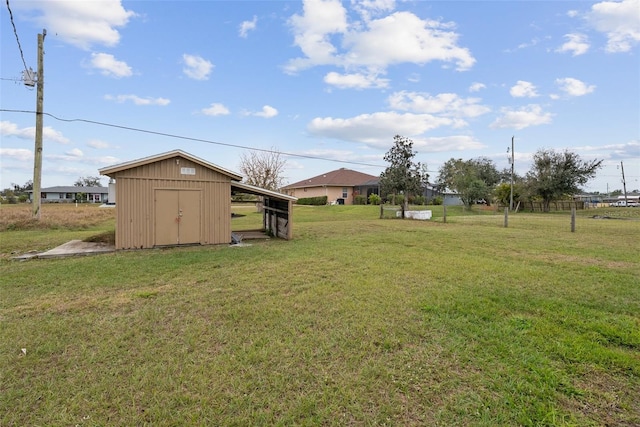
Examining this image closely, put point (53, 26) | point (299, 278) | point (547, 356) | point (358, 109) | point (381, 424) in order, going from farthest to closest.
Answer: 1. point (358, 109)
2. point (53, 26)
3. point (299, 278)
4. point (547, 356)
5. point (381, 424)

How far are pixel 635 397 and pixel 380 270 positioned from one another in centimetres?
400

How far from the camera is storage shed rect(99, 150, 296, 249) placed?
8.72m

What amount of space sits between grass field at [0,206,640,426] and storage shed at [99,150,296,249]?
275 centimetres

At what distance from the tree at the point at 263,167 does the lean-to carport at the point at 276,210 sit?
724 inches

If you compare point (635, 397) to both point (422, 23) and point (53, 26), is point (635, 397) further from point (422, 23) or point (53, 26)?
point (53, 26)

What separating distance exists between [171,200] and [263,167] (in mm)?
23612

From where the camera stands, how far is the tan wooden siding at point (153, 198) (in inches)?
343

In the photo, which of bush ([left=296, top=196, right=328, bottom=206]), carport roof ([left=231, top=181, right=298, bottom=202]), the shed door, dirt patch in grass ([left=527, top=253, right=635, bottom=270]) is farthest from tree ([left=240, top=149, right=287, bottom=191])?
dirt patch in grass ([left=527, top=253, right=635, bottom=270])

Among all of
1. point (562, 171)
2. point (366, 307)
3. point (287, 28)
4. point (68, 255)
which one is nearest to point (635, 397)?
point (366, 307)

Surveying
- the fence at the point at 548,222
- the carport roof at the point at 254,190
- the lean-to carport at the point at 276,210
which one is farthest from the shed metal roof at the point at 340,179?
the carport roof at the point at 254,190

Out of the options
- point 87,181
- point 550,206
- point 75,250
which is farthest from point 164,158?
point 87,181

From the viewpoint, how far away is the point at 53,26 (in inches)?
518

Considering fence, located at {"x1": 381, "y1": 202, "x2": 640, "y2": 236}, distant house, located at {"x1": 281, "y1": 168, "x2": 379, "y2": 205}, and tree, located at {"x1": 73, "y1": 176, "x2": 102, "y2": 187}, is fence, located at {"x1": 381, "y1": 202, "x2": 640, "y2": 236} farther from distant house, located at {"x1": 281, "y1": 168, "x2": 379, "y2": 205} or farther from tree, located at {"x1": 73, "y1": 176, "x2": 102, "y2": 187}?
tree, located at {"x1": 73, "y1": 176, "x2": 102, "y2": 187}

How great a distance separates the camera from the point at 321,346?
3.18m
